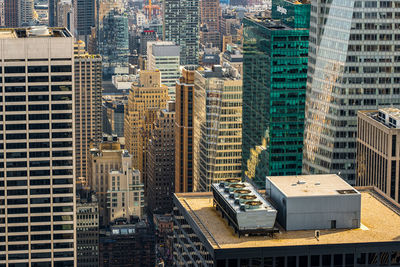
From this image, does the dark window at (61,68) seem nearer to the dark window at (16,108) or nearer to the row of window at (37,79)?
the row of window at (37,79)

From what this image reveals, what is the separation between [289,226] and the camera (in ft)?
497

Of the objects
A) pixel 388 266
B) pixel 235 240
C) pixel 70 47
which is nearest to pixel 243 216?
pixel 235 240

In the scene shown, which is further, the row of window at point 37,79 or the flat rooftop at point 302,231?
the row of window at point 37,79

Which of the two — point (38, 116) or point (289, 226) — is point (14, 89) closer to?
point (38, 116)

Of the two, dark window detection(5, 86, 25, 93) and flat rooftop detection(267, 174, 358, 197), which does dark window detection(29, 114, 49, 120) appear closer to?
dark window detection(5, 86, 25, 93)

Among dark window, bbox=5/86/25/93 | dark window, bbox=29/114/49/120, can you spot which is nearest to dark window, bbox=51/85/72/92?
dark window, bbox=29/114/49/120

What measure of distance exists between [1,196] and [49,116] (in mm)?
15258

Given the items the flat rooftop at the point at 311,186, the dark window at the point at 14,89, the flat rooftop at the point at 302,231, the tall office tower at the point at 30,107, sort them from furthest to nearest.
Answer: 1. the dark window at the point at 14,89
2. the tall office tower at the point at 30,107
3. the flat rooftop at the point at 311,186
4. the flat rooftop at the point at 302,231

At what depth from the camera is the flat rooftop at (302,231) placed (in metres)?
146

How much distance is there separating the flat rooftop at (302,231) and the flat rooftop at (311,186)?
15.6ft

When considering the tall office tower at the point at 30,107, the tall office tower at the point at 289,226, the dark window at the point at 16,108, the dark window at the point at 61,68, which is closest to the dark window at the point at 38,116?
the tall office tower at the point at 30,107

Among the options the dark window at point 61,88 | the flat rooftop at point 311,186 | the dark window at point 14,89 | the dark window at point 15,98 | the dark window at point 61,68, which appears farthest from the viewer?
the dark window at point 61,88

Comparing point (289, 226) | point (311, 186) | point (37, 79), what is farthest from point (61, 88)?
point (289, 226)

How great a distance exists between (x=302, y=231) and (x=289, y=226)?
5.61 feet
